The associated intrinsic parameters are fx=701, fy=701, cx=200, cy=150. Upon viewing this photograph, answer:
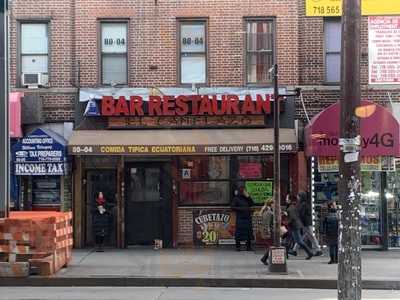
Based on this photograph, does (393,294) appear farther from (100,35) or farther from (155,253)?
(100,35)

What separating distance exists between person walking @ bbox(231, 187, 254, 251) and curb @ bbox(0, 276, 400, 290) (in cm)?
437

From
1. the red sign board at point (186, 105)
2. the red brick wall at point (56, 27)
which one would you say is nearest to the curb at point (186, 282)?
the red sign board at point (186, 105)

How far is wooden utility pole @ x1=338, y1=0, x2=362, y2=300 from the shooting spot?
7.99 meters

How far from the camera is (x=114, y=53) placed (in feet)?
60.8

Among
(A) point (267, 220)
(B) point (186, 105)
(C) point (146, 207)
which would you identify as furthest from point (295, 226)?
→ (C) point (146, 207)

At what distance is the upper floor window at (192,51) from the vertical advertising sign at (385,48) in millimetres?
4342

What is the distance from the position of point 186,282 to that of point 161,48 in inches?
290

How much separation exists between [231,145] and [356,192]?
9.29 meters

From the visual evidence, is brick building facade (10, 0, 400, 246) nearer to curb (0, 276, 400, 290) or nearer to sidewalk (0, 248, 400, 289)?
sidewalk (0, 248, 400, 289)

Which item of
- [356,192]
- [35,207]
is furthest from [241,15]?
[356,192]

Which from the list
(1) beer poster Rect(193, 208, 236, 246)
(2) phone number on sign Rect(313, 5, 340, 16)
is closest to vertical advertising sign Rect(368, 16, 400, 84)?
Result: (2) phone number on sign Rect(313, 5, 340, 16)

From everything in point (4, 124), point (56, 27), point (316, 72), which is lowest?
point (4, 124)

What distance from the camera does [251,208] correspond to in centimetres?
1812

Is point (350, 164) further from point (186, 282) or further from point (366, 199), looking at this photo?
point (366, 199)
